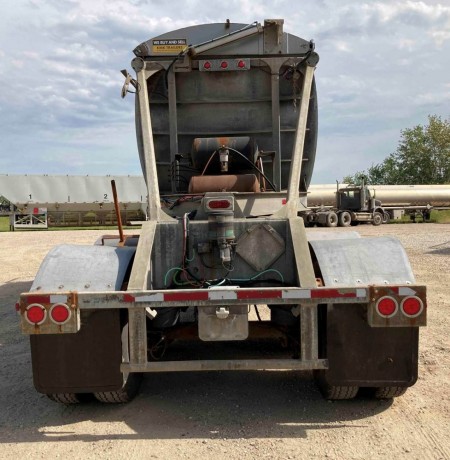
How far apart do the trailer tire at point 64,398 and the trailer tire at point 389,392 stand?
7.65 feet

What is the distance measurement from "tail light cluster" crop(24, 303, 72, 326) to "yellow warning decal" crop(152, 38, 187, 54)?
10.7 ft

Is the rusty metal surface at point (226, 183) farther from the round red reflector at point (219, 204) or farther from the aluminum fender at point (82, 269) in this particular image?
the aluminum fender at point (82, 269)

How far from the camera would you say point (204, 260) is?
4.00 meters

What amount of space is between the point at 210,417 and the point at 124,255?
144 centimetres

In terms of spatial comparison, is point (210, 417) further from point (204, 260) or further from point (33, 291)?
point (33, 291)

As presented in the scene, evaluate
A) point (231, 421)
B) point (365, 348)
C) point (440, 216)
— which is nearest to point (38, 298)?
point (231, 421)

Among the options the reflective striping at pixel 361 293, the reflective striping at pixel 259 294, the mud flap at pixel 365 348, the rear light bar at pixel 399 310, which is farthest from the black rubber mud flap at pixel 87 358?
the rear light bar at pixel 399 310

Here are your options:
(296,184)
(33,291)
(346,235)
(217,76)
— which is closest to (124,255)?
(33,291)

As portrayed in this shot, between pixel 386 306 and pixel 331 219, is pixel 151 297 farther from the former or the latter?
pixel 331 219

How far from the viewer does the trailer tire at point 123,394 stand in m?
3.74

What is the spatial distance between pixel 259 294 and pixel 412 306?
1043mm

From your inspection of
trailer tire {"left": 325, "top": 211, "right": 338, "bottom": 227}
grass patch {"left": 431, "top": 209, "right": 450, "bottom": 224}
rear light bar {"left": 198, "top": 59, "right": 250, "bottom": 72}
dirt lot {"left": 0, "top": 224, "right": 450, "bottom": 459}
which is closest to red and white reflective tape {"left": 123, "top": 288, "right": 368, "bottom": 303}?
dirt lot {"left": 0, "top": 224, "right": 450, "bottom": 459}

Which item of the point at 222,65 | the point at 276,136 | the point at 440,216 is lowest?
the point at 440,216

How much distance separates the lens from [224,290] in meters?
3.36
